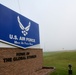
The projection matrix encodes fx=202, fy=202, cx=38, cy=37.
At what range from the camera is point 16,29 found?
15844mm

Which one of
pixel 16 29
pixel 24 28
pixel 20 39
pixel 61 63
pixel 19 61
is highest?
pixel 24 28

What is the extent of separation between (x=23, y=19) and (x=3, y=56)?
16.3ft

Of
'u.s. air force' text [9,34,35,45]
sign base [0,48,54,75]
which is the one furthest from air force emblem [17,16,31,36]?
sign base [0,48,54,75]

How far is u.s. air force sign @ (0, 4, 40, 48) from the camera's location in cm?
1383

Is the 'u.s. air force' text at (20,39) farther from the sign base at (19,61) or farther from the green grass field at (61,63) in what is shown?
the green grass field at (61,63)

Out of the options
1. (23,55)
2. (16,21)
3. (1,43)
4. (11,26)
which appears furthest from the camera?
(23,55)

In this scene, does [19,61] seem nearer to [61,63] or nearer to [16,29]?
[16,29]

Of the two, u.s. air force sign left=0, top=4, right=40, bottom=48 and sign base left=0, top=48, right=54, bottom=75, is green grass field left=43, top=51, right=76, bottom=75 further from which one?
u.s. air force sign left=0, top=4, right=40, bottom=48

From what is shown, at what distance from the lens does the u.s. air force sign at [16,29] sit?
1383 centimetres

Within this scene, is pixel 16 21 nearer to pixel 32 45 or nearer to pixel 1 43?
pixel 1 43

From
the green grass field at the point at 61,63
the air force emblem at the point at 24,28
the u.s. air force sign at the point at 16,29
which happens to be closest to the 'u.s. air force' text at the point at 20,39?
the u.s. air force sign at the point at 16,29

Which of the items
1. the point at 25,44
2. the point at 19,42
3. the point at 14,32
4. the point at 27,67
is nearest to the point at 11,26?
the point at 14,32

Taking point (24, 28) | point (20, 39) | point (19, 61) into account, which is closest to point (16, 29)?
point (20, 39)

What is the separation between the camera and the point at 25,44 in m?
17.6
